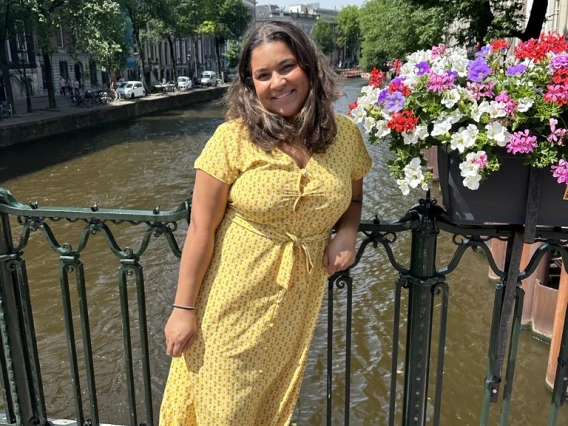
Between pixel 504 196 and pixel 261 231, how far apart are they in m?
0.87

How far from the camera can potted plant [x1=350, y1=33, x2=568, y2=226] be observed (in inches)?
72.4

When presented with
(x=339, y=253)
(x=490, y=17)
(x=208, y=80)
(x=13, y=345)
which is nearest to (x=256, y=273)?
(x=339, y=253)

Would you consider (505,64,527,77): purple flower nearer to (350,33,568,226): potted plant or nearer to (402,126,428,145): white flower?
(350,33,568,226): potted plant

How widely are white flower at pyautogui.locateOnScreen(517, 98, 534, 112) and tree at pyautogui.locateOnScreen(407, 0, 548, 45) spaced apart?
1255 cm

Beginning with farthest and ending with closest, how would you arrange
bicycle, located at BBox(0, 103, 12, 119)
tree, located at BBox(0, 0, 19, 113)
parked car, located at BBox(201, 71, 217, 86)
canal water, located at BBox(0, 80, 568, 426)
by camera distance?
parked car, located at BBox(201, 71, 217, 86), bicycle, located at BBox(0, 103, 12, 119), tree, located at BBox(0, 0, 19, 113), canal water, located at BBox(0, 80, 568, 426)

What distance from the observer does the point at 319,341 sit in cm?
718

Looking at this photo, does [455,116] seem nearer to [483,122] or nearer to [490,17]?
[483,122]

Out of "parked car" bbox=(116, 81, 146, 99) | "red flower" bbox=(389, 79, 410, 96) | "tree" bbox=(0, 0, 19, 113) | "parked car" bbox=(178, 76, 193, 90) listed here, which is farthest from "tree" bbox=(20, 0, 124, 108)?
"red flower" bbox=(389, 79, 410, 96)

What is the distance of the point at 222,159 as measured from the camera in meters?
1.92

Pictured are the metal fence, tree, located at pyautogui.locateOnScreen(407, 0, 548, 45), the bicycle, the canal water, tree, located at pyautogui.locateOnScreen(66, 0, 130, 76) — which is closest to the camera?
the metal fence

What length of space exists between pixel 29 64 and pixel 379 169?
89.5 ft

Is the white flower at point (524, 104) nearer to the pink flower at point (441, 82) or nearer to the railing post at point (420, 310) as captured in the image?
the pink flower at point (441, 82)

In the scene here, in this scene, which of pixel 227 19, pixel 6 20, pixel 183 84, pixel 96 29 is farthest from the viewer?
pixel 227 19

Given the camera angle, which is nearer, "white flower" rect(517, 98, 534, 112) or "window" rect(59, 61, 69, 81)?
"white flower" rect(517, 98, 534, 112)
